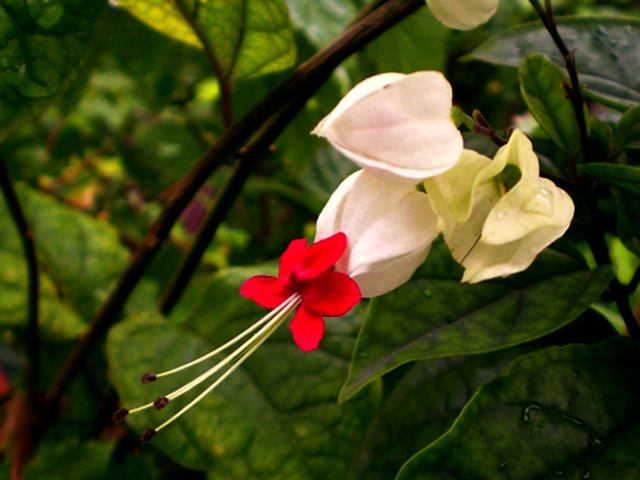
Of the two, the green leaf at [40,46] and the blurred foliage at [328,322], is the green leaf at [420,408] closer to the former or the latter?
the blurred foliage at [328,322]

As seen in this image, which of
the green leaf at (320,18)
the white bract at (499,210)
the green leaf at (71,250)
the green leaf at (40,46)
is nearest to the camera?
the white bract at (499,210)

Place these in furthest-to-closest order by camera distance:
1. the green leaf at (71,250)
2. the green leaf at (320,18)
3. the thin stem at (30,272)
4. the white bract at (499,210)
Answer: the green leaf at (71,250)
the green leaf at (320,18)
the thin stem at (30,272)
the white bract at (499,210)

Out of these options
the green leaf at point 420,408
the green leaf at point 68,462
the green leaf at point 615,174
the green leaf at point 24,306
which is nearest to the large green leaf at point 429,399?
the green leaf at point 420,408

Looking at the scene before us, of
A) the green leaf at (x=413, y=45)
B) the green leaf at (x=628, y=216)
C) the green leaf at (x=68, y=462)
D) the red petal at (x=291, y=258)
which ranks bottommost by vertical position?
the green leaf at (x=68, y=462)

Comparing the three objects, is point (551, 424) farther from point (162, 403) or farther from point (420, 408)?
point (162, 403)

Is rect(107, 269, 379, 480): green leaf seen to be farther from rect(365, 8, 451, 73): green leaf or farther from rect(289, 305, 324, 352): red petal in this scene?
rect(365, 8, 451, 73): green leaf

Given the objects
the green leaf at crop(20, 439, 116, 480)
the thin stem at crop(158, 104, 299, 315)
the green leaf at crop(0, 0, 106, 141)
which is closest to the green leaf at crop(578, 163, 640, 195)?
the thin stem at crop(158, 104, 299, 315)

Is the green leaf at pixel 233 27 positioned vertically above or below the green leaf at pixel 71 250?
above

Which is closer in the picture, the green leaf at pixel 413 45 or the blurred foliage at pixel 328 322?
the blurred foliage at pixel 328 322
